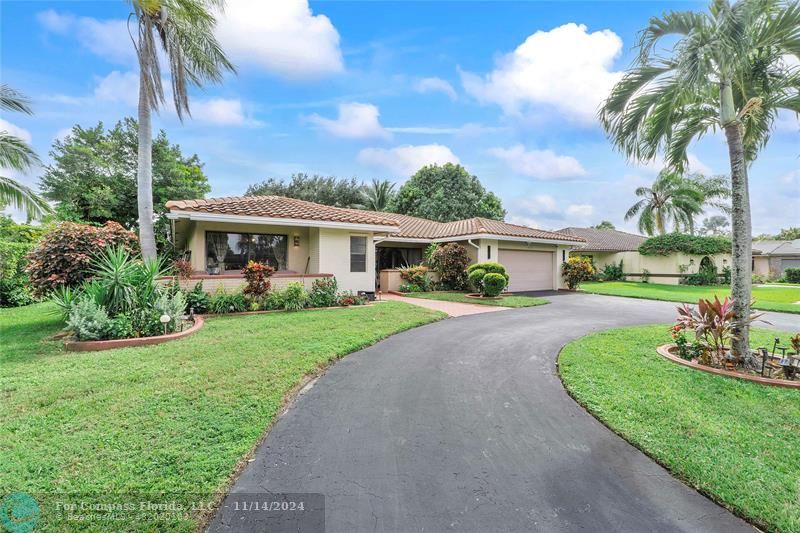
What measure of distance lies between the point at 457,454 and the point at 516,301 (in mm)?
11682

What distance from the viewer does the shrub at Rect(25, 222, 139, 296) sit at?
26.1 ft

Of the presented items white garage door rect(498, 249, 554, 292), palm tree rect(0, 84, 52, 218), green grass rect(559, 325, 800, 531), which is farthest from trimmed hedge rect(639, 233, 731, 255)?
palm tree rect(0, 84, 52, 218)

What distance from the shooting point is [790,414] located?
4031 mm

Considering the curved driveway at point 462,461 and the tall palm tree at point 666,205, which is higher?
the tall palm tree at point 666,205

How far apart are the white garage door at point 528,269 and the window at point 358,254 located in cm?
772

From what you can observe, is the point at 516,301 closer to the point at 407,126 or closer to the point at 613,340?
the point at 613,340

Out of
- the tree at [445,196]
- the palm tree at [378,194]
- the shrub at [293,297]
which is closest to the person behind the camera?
the shrub at [293,297]

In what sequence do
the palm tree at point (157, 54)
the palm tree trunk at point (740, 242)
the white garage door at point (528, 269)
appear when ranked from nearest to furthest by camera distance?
the palm tree trunk at point (740, 242)
the palm tree at point (157, 54)
the white garage door at point (528, 269)

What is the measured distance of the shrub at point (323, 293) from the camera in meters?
11.5

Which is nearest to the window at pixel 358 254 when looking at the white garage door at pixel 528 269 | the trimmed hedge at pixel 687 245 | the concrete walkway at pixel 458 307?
the concrete walkway at pixel 458 307

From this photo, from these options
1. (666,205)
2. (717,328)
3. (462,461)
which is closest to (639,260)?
(666,205)

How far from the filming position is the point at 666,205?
29.1m

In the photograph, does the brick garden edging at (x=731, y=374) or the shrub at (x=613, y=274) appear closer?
the brick garden edging at (x=731, y=374)

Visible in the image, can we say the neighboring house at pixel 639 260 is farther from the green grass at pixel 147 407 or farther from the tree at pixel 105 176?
the tree at pixel 105 176
